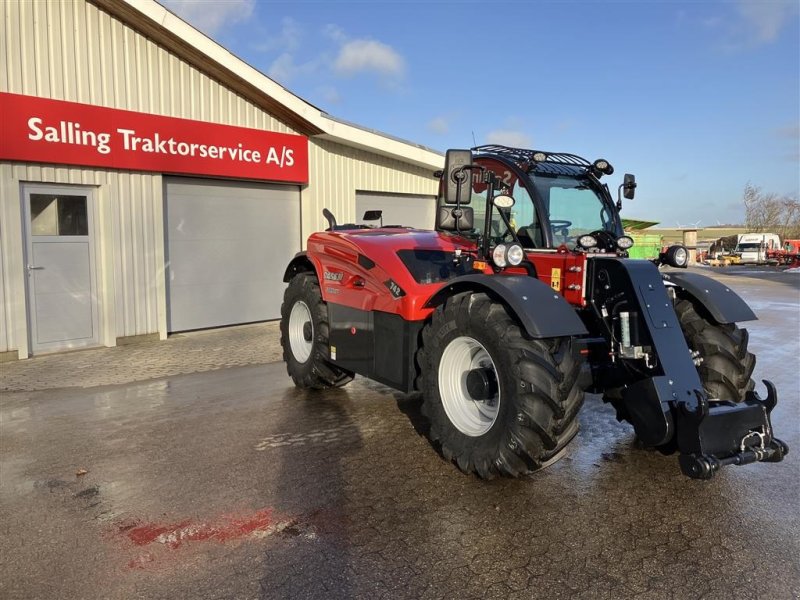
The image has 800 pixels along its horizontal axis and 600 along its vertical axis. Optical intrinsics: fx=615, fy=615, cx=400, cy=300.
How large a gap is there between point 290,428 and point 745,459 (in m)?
3.46

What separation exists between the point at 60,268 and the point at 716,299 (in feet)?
27.2

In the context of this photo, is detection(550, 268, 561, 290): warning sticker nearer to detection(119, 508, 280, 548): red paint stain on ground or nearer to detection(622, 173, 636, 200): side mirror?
detection(622, 173, 636, 200): side mirror

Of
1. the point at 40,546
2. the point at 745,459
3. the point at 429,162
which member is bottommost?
the point at 40,546

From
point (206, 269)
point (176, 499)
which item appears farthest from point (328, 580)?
point (206, 269)

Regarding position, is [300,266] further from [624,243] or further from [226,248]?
[226,248]

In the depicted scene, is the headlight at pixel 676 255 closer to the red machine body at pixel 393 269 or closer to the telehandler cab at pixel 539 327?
the telehandler cab at pixel 539 327

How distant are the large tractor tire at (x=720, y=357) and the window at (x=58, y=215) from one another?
27.0 ft

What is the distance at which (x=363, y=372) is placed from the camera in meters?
5.43

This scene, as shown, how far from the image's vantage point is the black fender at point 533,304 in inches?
142

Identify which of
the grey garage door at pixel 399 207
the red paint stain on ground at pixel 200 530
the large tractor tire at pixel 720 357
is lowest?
the red paint stain on ground at pixel 200 530

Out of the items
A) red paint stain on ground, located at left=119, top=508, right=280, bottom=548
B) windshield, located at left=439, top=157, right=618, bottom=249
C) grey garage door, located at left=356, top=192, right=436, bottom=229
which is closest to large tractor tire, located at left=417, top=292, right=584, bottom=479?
windshield, located at left=439, top=157, right=618, bottom=249

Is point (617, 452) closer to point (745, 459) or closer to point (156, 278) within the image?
point (745, 459)

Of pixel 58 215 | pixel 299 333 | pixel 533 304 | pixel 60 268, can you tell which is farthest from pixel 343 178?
pixel 533 304

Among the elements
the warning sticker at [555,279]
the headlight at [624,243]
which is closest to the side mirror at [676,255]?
the headlight at [624,243]
